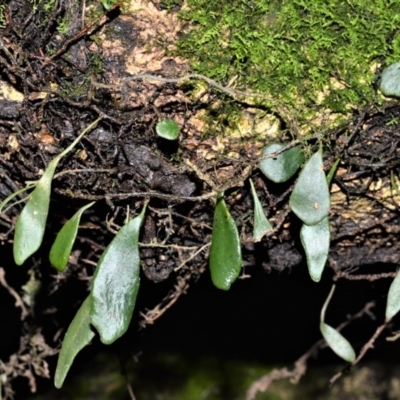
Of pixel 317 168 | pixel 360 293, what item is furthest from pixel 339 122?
pixel 360 293

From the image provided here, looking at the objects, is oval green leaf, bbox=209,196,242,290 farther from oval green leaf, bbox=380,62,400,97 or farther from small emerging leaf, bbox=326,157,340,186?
oval green leaf, bbox=380,62,400,97

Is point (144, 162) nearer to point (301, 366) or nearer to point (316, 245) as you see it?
point (316, 245)

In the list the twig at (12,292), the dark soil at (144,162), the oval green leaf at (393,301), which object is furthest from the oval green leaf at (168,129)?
the twig at (12,292)

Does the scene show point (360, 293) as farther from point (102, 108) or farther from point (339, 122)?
point (102, 108)

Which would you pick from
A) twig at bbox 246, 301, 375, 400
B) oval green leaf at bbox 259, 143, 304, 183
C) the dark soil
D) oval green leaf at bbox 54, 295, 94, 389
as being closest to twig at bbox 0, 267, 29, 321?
the dark soil

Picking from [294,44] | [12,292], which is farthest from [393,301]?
[12,292]
